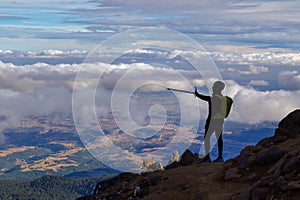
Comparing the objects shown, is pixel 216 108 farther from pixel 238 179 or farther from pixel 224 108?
pixel 238 179

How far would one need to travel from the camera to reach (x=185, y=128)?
2759 centimetres

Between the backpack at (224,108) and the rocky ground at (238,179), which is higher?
the backpack at (224,108)

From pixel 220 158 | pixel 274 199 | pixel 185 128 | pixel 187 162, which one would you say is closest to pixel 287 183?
pixel 274 199

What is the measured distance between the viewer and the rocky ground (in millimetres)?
21616

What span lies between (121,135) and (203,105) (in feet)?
23.0

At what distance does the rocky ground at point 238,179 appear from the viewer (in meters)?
21.6

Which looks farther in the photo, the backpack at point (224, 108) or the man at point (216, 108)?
the backpack at point (224, 108)

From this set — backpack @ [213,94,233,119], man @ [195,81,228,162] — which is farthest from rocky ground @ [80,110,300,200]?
backpack @ [213,94,233,119]

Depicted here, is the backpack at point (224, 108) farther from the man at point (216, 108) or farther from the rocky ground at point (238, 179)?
the rocky ground at point (238, 179)

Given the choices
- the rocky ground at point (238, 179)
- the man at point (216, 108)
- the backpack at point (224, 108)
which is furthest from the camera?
the backpack at point (224, 108)

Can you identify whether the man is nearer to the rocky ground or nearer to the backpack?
the backpack

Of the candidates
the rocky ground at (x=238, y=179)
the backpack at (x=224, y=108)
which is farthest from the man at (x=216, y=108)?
the rocky ground at (x=238, y=179)

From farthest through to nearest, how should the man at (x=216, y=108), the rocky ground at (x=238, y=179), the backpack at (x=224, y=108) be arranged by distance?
the backpack at (x=224, y=108)
the man at (x=216, y=108)
the rocky ground at (x=238, y=179)

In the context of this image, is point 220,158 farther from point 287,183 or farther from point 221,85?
point 287,183
